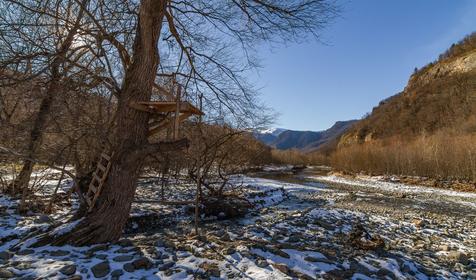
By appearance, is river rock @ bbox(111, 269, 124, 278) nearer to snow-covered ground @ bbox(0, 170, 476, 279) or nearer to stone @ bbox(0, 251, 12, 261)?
snow-covered ground @ bbox(0, 170, 476, 279)

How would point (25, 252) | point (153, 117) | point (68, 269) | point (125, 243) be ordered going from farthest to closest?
point (153, 117) → point (125, 243) → point (25, 252) → point (68, 269)

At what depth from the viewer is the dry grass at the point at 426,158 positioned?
25016 millimetres

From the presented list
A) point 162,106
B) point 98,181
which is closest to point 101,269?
point 98,181

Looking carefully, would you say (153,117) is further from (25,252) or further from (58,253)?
(25,252)

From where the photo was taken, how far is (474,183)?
22.8 m

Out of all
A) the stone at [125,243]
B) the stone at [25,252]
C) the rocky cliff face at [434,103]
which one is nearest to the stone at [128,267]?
the stone at [125,243]

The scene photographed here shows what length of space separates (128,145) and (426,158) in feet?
102

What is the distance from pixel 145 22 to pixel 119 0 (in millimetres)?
1115

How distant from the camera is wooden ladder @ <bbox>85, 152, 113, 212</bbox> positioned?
493 centimetres

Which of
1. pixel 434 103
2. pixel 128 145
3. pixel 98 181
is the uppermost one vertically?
pixel 434 103

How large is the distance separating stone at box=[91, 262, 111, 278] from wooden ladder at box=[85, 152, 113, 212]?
4.00 feet

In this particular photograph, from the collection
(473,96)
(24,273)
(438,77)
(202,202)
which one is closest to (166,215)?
(202,202)

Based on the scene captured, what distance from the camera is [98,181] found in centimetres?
511

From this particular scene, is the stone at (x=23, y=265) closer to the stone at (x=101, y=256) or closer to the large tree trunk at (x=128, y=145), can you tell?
the large tree trunk at (x=128, y=145)
